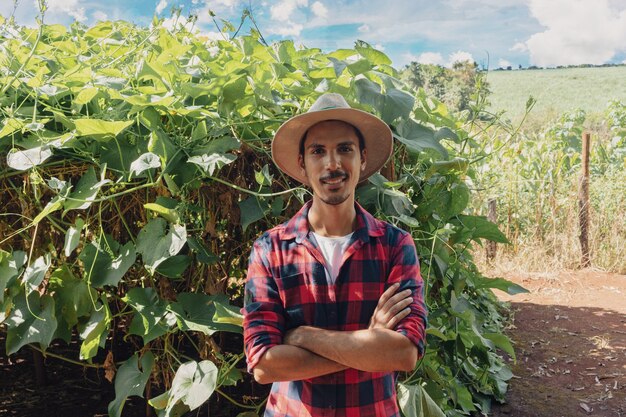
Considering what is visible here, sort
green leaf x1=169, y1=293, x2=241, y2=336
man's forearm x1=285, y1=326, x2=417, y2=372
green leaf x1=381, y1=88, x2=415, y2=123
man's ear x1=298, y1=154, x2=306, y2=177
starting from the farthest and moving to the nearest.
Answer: green leaf x1=381, y1=88, x2=415, y2=123 < green leaf x1=169, y1=293, x2=241, y2=336 < man's ear x1=298, y1=154, x2=306, y2=177 < man's forearm x1=285, y1=326, x2=417, y2=372

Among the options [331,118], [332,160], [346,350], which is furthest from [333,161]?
[346,350]

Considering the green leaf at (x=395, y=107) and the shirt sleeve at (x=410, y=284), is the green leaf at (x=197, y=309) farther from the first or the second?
the green leaf at (x=395, y=107)

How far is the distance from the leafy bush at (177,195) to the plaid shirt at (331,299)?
27 cm

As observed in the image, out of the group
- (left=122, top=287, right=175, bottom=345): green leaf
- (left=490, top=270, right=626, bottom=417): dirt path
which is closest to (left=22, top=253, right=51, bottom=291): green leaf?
(left=122, top=287, right=175, bottom=345): green leaf

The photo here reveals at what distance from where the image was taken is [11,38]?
9.27ft

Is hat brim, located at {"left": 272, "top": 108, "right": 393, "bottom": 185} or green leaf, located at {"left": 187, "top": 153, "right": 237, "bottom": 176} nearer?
hat brim, located at {"left": 272, "top": 108, "right": 393, "bottom": 185}

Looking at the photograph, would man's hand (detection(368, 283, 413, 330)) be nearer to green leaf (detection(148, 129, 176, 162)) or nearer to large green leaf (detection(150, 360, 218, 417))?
large green leaf (detection(150, 360, 218, 417))

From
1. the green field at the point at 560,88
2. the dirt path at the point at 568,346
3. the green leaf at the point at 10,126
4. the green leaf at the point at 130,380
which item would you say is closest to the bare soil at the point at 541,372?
the dirt path at the point at 568,346

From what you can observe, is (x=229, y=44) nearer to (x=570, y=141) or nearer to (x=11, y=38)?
(x=11, y=38)

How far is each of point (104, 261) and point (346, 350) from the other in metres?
0.89

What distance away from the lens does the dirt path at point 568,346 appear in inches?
139

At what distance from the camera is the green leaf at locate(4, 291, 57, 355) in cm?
212

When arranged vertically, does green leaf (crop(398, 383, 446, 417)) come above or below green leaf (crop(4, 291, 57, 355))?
below

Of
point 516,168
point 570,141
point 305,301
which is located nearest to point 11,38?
point 305,301
